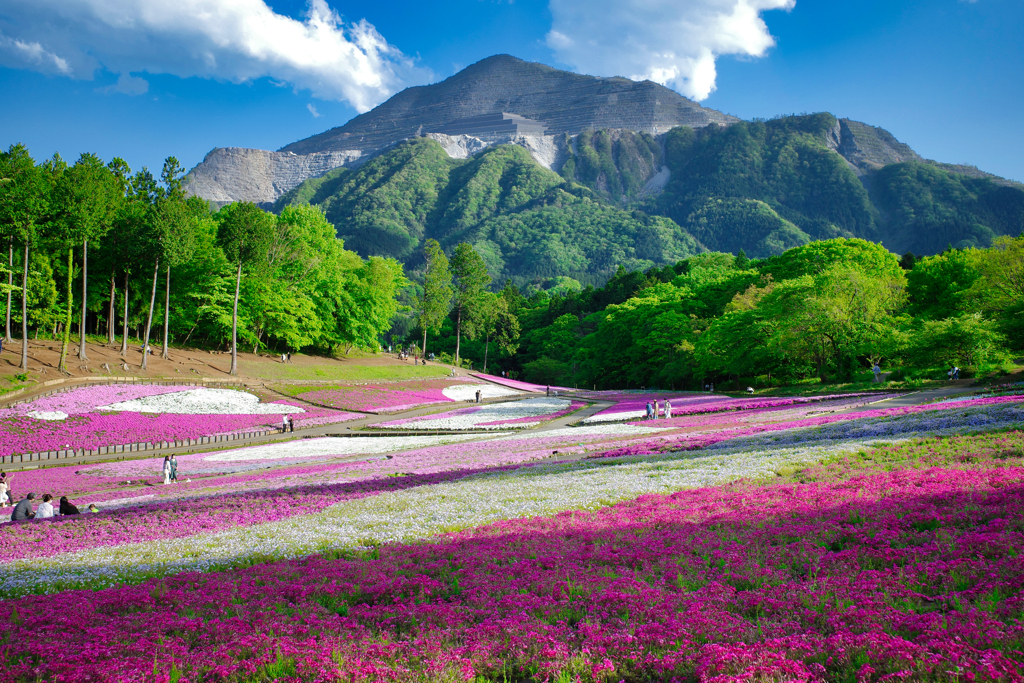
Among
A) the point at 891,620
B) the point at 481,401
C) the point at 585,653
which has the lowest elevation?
the point at 481,401

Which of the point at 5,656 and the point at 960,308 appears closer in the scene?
the point at 5,656

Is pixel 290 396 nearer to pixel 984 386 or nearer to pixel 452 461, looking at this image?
pixel 452 461

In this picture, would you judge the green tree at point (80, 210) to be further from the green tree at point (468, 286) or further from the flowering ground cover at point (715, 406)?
the green tree at point (468, 286)

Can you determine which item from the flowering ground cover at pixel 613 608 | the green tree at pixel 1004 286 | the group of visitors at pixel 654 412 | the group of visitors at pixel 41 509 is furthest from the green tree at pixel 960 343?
the group of visitors at pixel 41 509

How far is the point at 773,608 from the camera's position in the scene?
6742 millimetres

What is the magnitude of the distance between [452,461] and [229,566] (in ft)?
54.3

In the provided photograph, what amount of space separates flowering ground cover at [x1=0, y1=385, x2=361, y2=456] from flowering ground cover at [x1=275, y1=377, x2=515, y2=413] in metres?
3.20

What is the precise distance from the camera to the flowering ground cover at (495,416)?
42.9m

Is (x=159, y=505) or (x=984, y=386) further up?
(x=984, y=386)

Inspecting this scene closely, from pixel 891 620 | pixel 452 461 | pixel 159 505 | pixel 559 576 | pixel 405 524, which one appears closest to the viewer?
pixel 891 620

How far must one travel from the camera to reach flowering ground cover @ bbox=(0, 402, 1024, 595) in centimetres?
1105

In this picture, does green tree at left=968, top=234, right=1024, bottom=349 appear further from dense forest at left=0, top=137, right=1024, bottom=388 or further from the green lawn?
the green lawn

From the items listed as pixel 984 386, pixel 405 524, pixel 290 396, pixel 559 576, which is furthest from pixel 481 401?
pixel 559 576

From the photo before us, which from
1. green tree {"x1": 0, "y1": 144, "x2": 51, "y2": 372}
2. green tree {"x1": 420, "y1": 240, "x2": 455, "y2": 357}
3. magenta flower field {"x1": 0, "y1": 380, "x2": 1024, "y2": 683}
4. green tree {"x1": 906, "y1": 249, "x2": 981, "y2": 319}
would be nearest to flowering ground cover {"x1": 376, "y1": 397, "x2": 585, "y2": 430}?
magenta flower field {"x1": 0, "y1": 380, "x2": 1024, "y2": 683}
